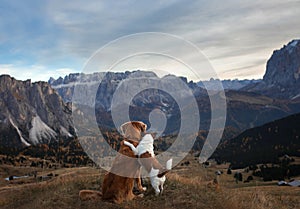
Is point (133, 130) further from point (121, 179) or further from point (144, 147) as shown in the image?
point (121, 179)

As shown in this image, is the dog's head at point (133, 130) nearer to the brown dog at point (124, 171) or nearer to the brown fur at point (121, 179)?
the brown dog at point (124, 171)

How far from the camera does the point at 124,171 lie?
11414mm

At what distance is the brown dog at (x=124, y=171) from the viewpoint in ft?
37.4

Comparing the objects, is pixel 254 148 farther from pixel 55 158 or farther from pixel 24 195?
pixel 24 195

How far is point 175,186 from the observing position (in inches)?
571

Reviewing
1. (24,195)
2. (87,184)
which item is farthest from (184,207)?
(24,195)

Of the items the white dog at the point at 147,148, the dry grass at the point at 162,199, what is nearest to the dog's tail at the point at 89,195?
the dry grass at the point at 162,199

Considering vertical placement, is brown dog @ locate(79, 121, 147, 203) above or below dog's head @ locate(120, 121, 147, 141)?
below

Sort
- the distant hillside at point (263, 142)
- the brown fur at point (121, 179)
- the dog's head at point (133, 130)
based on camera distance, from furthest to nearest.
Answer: the distant hillside at point (263, 142), the dog's head at point (133, 130), the brown fur at point (121, 179)

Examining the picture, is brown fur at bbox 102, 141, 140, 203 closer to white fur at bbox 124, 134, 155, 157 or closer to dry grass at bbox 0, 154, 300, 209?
white fur at bbox 124, 134, 155, 157

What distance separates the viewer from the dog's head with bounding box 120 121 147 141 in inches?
459

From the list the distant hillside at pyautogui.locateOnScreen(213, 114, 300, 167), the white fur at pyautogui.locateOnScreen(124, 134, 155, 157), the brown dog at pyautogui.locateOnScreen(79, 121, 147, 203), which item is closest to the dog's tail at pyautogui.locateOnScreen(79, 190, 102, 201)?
the brown dog at pyautogui.locateOnScreen(79, 121, 147, 203)

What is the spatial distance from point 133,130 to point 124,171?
1.50 meters

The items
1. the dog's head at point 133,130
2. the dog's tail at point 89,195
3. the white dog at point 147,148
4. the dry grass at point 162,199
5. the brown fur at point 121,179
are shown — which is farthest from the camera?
the dog's tail at point 89,195
